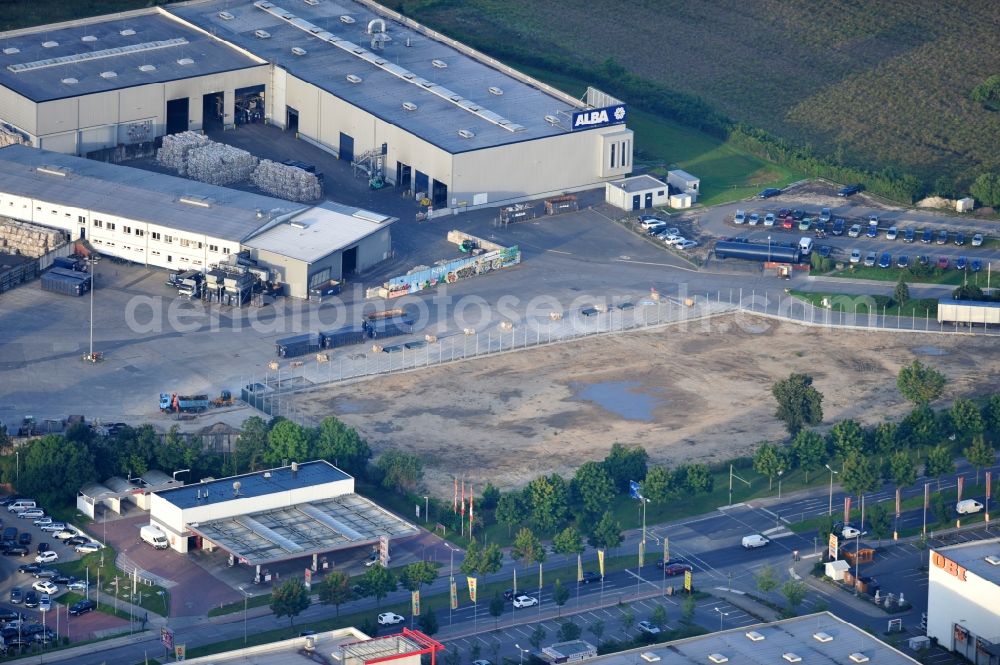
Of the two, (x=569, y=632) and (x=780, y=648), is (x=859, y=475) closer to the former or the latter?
(x=569, y=632)

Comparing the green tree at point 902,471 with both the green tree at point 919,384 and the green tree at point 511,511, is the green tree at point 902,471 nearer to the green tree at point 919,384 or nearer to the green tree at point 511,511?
the green tree at point 919,384

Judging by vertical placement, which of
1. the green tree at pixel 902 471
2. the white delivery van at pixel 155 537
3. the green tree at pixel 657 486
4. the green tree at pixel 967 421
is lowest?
the white delivery van at pixel 155 537

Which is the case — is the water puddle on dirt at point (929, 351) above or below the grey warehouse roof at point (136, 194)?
below

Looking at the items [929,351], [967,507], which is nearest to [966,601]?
Result: [967,507]

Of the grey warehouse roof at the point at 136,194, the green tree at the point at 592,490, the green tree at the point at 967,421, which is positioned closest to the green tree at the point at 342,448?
the green tree at the point at 592,490

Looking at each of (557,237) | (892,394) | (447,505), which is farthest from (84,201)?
(892,394)

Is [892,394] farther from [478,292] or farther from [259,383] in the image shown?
[259,383]

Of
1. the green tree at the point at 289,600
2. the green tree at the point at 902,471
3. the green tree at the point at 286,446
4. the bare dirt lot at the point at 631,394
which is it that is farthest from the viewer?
the bare dirt lot at the point at 631,394
